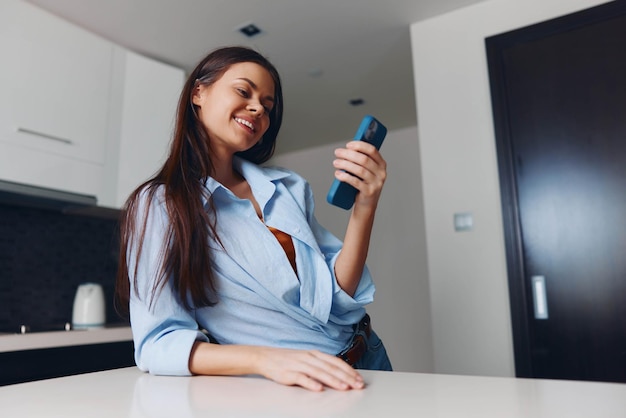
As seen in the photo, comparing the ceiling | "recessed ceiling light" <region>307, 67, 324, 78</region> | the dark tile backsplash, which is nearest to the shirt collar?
the ceiling

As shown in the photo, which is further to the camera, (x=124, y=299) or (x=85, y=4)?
(x=85, y=4)

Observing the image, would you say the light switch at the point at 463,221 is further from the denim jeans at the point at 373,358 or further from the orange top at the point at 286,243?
the orange top at the point at 286,243

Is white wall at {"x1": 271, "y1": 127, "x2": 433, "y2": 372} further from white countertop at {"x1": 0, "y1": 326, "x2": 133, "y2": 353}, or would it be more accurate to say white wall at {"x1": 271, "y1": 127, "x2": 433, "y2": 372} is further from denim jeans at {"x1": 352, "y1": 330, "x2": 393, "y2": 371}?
denim jeans at {"x1": 352, "y1": 330, "x2": 393, "y2": 371}

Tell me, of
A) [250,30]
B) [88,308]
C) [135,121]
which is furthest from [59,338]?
[250,30]

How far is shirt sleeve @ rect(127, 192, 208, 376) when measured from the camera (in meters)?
0.65

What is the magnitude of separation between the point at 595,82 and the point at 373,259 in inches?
84.3

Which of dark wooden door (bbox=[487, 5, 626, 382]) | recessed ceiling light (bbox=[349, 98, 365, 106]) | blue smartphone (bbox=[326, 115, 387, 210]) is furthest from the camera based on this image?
recessed ceiling light (bbox=[349, 98, 365, 106])

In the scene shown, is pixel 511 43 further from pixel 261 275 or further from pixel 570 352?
pixel 261 275

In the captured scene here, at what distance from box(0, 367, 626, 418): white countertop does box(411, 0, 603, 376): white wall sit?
1.69 m

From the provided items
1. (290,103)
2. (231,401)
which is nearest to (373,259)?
(290,103)

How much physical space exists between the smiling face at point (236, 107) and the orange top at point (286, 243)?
0.62 feet

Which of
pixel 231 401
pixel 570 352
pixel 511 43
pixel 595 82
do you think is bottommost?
pixel 570 352

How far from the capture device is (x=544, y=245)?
204 centimetres

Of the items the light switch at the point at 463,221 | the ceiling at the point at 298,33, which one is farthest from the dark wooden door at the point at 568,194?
the ceiling at the point at 298,33
